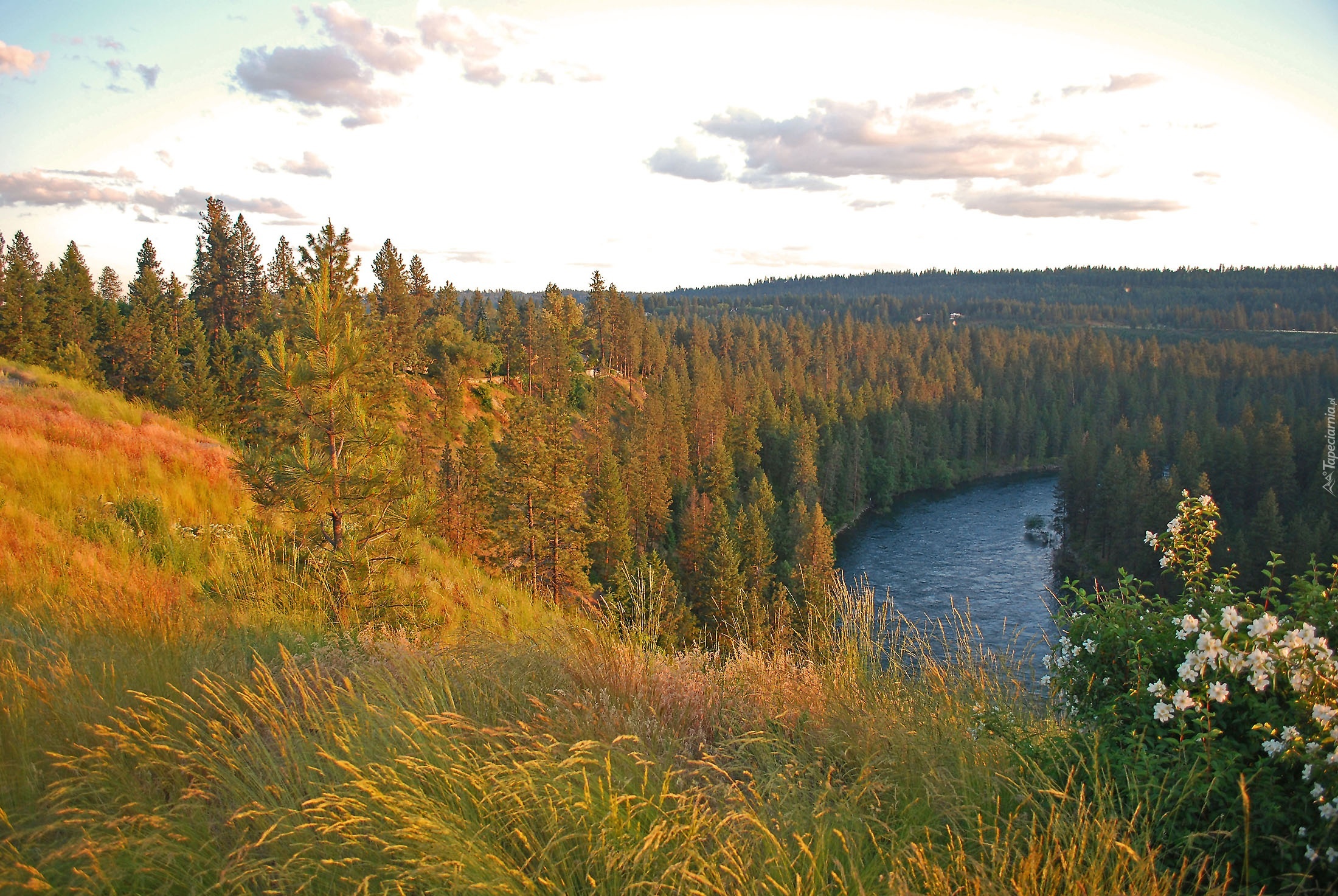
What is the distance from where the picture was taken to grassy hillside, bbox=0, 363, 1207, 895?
2680mm

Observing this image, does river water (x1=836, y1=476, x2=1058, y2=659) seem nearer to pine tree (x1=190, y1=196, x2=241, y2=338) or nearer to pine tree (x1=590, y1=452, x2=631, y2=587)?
pine tree (x1=590, y1=452, x2=631, y2=587)

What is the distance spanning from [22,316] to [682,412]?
147ft

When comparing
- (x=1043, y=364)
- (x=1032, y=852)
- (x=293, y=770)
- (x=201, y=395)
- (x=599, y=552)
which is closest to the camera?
(x=1032, y=852)

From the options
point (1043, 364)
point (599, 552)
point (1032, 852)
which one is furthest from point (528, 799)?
point (1043, 364)

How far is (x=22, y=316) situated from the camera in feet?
142

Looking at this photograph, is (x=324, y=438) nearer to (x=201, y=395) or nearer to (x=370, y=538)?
(x=370, y=538)

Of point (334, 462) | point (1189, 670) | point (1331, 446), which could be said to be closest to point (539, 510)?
point (334, 462)

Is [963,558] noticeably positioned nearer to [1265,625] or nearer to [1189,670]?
[1189,670]

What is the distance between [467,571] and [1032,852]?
11.8 meters

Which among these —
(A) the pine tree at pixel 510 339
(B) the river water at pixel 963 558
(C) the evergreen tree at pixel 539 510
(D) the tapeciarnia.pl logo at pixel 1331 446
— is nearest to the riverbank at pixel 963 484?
(B) the river water at pixel 963 558

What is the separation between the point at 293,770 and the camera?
3404 mm

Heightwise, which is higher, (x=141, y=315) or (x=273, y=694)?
(x=141, y=315)

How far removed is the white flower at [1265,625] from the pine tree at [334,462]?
25.5 ft

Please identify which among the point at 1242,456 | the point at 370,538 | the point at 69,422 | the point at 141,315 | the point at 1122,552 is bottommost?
the point at 1122,552
